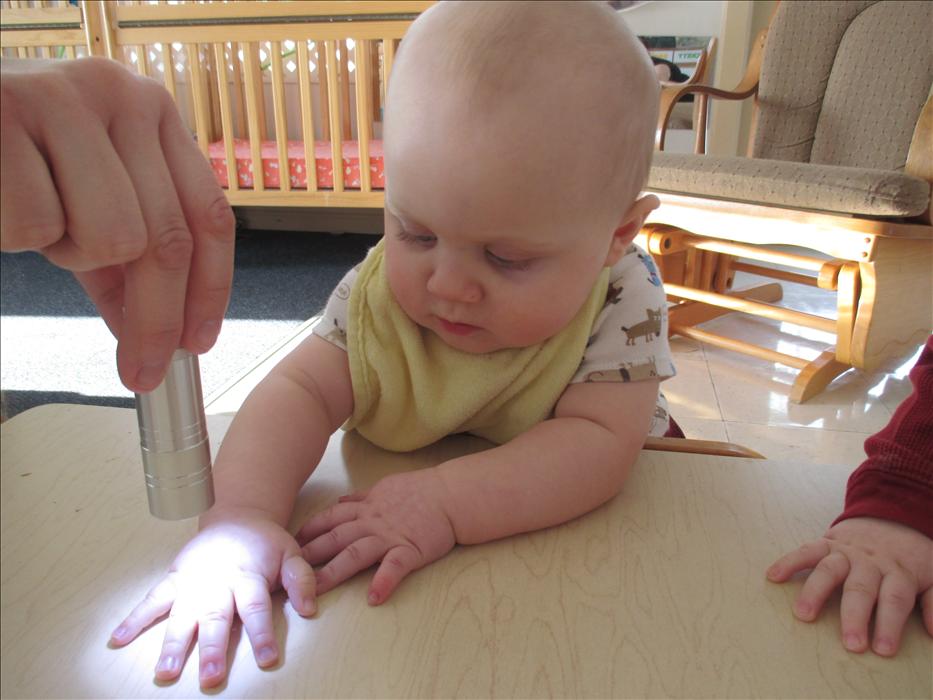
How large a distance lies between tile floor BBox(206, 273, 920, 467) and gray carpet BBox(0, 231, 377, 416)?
8.1 inches

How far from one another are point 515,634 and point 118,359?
23cm

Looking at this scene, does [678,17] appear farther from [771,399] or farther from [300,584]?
[300,584]

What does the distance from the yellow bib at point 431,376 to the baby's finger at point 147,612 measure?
0.22 m

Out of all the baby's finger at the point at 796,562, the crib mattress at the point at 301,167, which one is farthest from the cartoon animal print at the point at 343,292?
the crib mattress at the point at 301,167

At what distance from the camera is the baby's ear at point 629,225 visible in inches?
19.8

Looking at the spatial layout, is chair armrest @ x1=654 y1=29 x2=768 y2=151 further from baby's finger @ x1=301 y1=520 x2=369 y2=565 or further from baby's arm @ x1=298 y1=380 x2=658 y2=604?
baby's finger @ x1=301 y1=520 x2=369 y2=565

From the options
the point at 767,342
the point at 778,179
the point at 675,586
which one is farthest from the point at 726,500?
the point at 767,342

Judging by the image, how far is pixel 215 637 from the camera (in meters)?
0.32

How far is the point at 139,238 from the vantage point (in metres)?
0.16

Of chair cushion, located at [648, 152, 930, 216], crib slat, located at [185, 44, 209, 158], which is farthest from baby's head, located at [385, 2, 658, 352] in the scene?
crib slat, located at [185, 44, 209, 158]

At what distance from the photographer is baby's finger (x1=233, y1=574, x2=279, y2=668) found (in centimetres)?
32

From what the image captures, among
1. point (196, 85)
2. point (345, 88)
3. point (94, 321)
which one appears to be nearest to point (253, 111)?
point (196, 85)

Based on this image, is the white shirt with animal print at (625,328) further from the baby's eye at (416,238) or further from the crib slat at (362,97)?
Result: the crib slat at (362,97)

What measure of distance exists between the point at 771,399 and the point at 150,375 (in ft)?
4.94
